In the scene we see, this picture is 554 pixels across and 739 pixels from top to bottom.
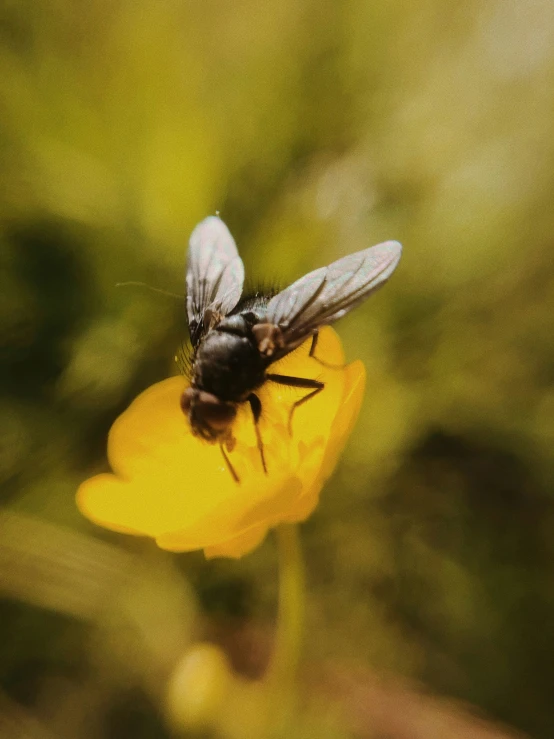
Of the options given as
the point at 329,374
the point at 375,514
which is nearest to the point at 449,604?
the point at 375,514

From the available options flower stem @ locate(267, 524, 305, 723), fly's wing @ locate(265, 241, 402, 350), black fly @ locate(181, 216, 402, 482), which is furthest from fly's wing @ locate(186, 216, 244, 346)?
flower stem @ locate(267, 524, 305, 723)

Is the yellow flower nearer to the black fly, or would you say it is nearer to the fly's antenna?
the black fly

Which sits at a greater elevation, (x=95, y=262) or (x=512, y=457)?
(x=95, y=262)

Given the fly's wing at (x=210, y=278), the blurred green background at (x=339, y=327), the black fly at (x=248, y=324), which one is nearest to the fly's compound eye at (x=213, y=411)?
the black fly at (x=248, y=324)

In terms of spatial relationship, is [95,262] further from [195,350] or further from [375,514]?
[375,514]

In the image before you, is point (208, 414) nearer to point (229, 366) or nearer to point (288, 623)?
point (229, 366)
